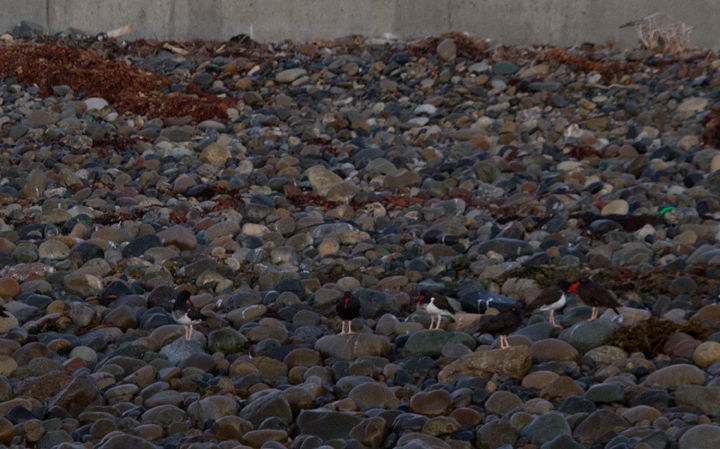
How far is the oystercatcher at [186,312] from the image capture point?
3.55m

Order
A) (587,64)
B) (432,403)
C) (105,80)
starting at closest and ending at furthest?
(432,403)
(105,80)
(587,64)

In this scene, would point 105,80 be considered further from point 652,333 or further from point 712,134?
point 652,333

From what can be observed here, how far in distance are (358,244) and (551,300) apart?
1.77 m

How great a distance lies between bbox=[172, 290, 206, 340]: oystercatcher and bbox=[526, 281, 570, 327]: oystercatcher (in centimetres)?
170

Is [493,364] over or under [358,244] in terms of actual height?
under

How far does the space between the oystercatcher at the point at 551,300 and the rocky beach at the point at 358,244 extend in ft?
0.33

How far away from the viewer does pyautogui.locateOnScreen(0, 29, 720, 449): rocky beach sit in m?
2.85

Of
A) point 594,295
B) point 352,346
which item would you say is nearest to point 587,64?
point 594,295

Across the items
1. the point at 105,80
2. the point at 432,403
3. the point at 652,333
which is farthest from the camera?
the point at 105,80

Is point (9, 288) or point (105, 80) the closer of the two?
point (9, 288)

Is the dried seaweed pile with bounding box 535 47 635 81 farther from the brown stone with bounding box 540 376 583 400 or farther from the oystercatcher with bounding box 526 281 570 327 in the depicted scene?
the brown stone with bounding box 540 376 583 400

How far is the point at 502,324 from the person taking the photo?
11.1 feet

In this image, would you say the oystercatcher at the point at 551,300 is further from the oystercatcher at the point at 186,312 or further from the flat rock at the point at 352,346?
the oystercatcher at the point at 186,312

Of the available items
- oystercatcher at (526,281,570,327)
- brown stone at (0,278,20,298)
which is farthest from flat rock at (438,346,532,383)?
brown stone at (0,278,20,298)
